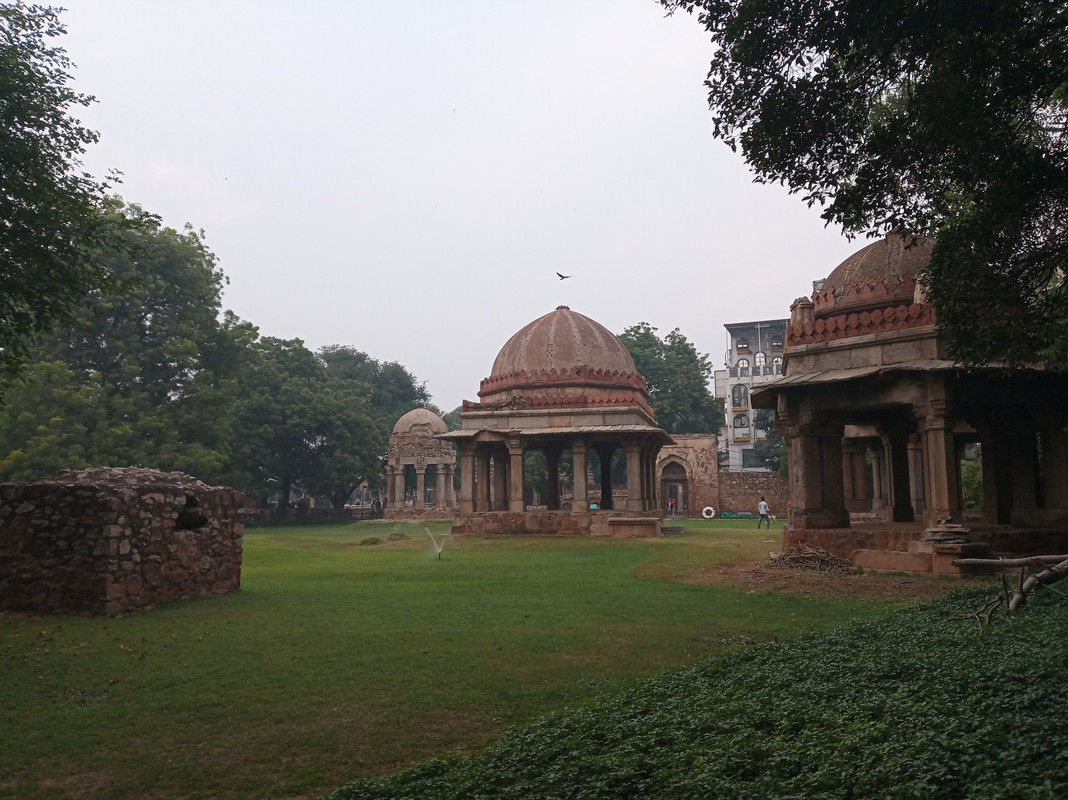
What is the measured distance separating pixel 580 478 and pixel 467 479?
3400 mm

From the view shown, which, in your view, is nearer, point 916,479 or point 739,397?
point 916,479

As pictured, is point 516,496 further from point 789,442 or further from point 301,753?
point 301,753

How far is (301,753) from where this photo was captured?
15.7ft

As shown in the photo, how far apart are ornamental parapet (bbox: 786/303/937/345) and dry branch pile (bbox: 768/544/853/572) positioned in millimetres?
3541

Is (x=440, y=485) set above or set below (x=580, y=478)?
below

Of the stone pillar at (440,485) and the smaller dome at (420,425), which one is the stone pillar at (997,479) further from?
the smaller dome at (420,425)

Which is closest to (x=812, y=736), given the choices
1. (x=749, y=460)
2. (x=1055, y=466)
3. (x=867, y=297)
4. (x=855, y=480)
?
(x=867, y=297)

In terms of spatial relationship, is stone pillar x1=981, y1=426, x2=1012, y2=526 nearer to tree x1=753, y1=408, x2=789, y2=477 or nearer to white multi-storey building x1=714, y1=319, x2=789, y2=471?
tree x1=753, y1=408, x2=789, y2=477

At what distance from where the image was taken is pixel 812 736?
13.4 feet

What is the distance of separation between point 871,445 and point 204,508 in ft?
56.6

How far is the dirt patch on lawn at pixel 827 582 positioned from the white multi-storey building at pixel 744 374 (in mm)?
53713

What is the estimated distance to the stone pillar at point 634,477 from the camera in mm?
24406

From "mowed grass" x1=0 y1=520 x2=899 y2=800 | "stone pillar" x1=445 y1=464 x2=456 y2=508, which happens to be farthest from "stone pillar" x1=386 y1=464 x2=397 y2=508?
"mowed grass" x1=0 y1=520 x2=899 y2=800

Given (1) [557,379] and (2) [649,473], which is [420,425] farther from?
(1) [557,379]
